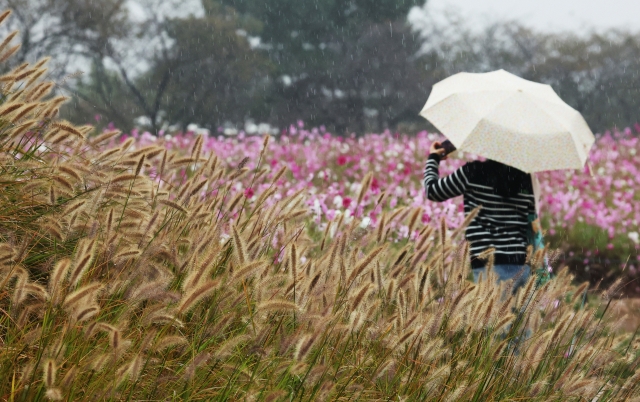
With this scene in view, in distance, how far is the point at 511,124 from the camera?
4.38 metres

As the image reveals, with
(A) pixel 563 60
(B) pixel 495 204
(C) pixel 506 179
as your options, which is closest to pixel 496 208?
(B) pixel 495 204

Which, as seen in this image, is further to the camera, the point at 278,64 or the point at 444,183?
the point at 278,64

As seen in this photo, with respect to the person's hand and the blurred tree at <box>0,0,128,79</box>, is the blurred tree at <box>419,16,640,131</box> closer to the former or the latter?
the blurred tree at <box>0,0,128,79</box>

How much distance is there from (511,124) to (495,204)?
478 millimetres

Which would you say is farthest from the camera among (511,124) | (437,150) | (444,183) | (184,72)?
(184,72)

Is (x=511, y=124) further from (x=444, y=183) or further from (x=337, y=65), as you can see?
(x=337, y=65)

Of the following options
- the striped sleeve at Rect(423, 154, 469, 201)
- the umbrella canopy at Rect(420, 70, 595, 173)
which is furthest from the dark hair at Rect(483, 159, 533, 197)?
the umbrella canopy at Rect(420, 70, 595, 173)

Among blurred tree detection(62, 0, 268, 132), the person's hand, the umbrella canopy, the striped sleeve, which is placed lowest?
the striped sleeve

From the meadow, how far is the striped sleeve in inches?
47.3

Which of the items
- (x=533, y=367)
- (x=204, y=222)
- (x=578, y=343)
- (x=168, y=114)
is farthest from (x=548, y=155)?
(x=168, y=114)

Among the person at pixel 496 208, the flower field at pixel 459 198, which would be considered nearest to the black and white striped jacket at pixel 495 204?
the person at pixel 496 208

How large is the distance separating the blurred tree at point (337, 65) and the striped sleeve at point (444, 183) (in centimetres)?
2116

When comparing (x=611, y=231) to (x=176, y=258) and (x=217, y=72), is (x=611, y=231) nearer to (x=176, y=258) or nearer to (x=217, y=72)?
(x=176, y=258)

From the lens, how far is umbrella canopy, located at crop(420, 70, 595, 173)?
4.27 m
